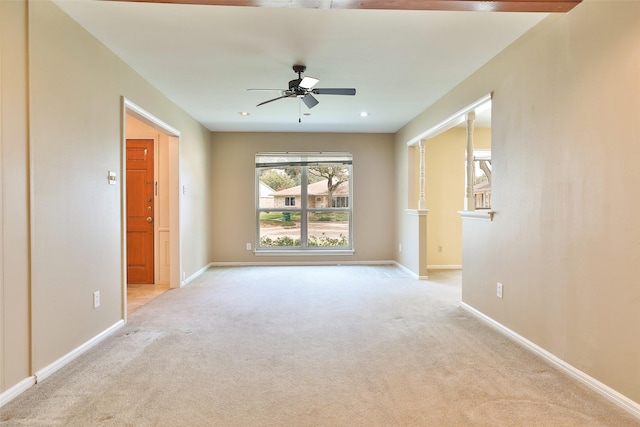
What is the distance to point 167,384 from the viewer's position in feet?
7.21

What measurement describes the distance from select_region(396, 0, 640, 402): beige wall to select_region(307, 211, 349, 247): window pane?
3728mm

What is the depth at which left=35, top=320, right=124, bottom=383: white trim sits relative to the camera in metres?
2.25

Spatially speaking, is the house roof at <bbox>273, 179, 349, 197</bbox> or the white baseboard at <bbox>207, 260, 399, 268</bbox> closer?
the white baseboard at <bbox>207, 260, 399, 268</bbox>

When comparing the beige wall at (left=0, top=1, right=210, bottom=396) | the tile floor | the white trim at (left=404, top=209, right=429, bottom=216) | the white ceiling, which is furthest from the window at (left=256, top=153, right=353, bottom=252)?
the beige wall at (left=0, top=1, right=210, bottom=396)

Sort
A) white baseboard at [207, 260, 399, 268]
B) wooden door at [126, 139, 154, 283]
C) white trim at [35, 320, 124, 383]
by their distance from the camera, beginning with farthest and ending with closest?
white baseboard at [207, 260, 399, 268], wooden door at [126, 139, 154, 283], white trim at [35, 320, 124, 383]

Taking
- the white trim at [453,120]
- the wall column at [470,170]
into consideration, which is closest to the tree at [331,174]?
the white trim at [453,120]

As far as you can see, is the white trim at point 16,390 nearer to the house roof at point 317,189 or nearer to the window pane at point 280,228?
the window pane at point 280,228

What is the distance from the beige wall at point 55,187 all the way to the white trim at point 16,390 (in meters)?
0.02

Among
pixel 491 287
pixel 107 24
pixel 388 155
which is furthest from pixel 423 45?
pixel 388 155

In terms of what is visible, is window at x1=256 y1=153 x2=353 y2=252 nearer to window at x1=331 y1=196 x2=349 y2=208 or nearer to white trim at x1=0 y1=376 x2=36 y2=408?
window at x1=331 y1=196 x2=349 y2=208

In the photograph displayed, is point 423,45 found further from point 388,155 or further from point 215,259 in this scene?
point 215,259

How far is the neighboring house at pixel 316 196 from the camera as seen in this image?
6.84 m

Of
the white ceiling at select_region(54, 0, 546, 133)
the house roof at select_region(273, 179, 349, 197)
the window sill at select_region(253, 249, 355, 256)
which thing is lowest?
the window sill at select_region(253, 249, 355, 256)

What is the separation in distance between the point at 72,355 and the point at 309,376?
67.8 inches
